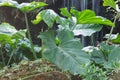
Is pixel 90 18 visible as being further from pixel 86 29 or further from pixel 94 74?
pixel 94 74

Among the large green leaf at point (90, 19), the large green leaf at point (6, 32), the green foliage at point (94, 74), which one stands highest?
the large green leaf at point (90, 19)

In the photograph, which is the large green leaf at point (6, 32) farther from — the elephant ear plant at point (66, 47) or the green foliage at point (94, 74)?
the green foliage at point (94, 74)

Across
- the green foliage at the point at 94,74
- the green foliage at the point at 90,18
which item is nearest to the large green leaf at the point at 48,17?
the green foliage at the point at 90,18

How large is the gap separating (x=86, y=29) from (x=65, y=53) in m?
0.58

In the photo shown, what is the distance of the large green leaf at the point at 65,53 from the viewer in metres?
1.99

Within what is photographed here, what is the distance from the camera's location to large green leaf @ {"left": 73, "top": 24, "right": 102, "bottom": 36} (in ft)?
8.22

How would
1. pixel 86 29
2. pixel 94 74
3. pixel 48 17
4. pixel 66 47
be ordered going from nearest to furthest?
pixel 94 74 < pixel 66 47 < pixel 48 17 < pixel 86 29

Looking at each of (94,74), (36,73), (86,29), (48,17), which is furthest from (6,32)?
(94,74)

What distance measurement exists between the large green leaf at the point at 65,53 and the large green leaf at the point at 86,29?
336 millimetres

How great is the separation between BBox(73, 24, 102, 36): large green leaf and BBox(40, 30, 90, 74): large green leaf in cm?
34

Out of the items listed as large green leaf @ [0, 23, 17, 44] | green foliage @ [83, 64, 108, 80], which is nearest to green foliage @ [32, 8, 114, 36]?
large green leaf @ [0, 23, 17, 44]

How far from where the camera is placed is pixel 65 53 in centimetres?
208

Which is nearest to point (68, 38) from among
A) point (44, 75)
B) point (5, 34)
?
point (44, 75)

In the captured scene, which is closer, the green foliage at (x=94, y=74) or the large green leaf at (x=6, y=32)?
the green foliage at (x=94, y=74)
